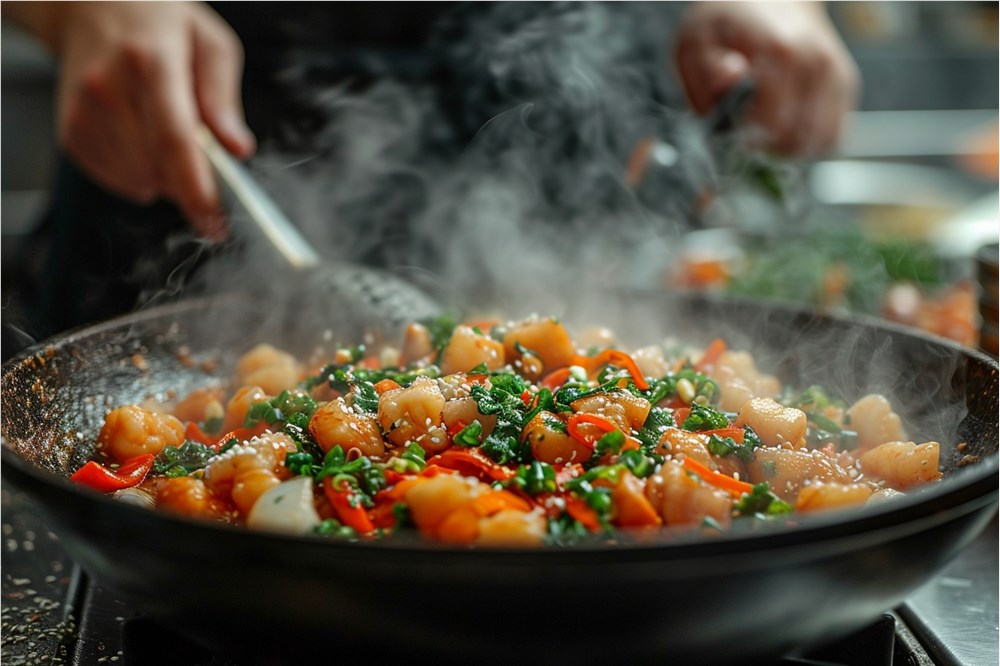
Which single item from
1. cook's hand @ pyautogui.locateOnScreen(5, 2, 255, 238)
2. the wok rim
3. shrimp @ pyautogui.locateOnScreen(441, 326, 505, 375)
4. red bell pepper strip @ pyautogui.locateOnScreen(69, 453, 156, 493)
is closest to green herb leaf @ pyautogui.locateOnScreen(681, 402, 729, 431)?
shrimp @ pyautogui.locateOnScreen(441, 326, 505, 375)

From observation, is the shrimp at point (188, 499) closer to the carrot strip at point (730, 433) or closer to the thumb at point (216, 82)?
the carrot strip at point (730, 433)

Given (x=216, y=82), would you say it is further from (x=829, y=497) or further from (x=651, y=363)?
(x=829, y=497)

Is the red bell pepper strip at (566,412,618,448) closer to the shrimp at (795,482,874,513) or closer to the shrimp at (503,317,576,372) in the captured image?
the shrimp at (795,482,874,513)

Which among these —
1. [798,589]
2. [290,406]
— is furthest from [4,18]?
[798,589]

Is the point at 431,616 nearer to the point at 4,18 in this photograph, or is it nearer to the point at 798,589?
the point at 798,589

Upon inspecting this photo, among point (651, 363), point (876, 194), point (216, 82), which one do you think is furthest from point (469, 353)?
point (876, 194)

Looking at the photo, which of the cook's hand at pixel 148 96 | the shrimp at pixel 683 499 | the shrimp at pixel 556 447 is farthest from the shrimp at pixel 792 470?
the cook's hand at pixel 148 96
